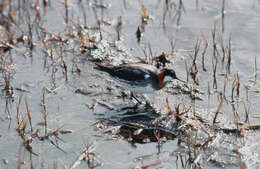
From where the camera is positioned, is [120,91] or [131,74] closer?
[131,74]

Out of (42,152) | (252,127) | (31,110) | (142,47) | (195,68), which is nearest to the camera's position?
(42,152)

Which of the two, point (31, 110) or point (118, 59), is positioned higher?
point (118, 59)

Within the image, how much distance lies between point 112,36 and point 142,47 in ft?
2.58

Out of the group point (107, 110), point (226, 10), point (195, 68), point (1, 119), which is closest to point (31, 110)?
point (1, 119)

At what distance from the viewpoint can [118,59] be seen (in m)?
8.57

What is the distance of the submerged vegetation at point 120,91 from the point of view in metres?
5.79

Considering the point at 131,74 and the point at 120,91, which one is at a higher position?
the point at 131,74

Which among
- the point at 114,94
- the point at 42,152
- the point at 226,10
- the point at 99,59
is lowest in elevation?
the point at 42,152

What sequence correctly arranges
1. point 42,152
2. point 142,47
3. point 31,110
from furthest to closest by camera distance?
point 142,47 < point 31,110 < point 42,152

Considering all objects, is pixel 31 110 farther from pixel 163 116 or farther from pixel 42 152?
pixel 163 116

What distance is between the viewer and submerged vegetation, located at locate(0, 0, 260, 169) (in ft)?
19.0

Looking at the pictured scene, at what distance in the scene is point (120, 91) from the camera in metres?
7.67

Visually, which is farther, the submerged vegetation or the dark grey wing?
the dark grey wing

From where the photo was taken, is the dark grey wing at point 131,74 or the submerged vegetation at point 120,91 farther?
the dark grey wing at point 131,74
